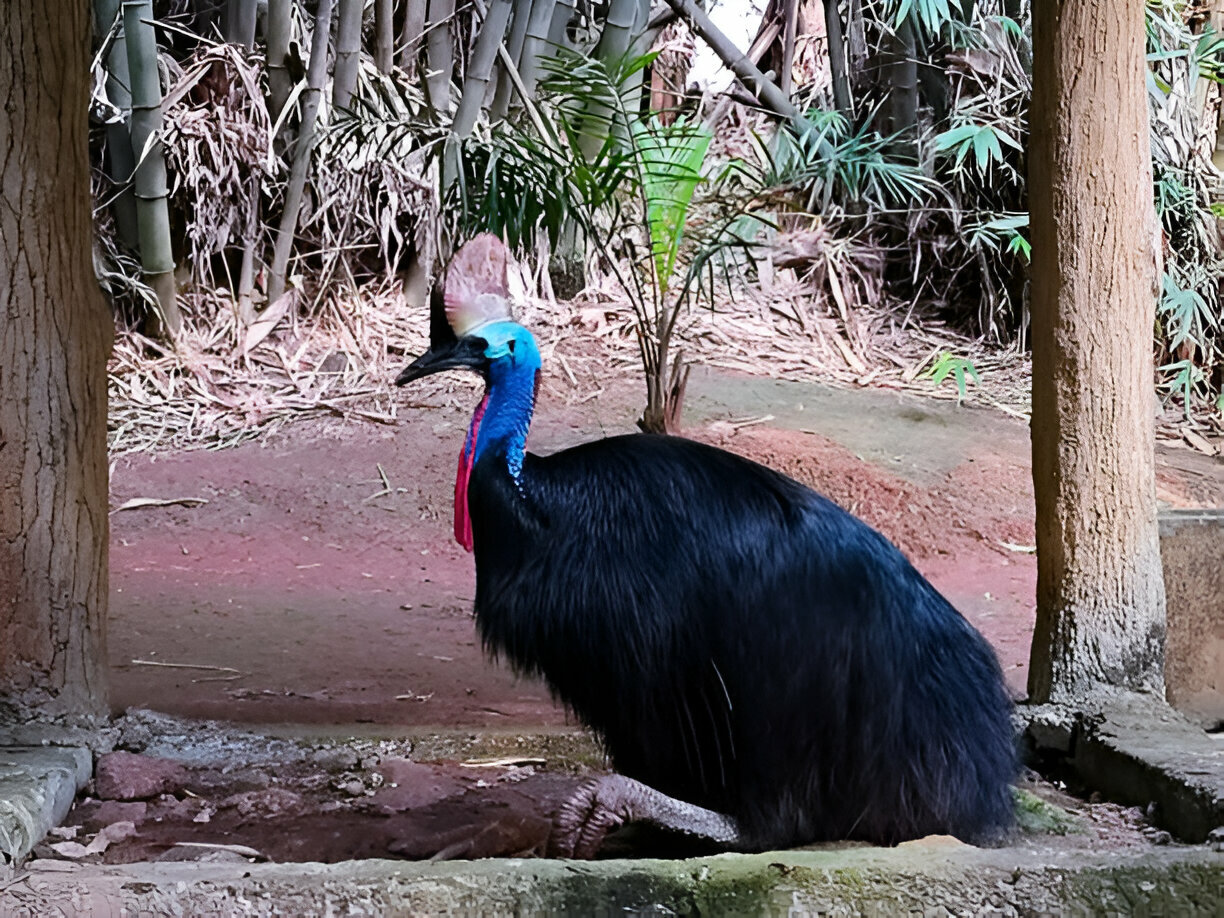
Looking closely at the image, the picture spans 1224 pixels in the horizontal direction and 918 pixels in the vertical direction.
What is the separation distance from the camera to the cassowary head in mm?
2854

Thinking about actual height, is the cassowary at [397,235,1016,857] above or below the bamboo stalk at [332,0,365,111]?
below

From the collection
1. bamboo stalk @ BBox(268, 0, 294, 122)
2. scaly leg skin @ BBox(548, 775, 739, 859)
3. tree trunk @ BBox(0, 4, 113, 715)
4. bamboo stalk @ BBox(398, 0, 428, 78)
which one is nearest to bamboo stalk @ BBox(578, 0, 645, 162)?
bamboo stalk @ BBox(398, 0, 428, 78)

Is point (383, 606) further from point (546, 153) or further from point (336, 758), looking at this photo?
point (546, 153)

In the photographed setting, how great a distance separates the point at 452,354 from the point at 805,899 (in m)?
1.32

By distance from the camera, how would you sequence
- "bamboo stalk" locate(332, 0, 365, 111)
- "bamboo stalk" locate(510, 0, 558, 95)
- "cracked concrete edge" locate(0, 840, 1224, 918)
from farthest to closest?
1. "bamboo stalk" locate(510, 0, 558, 95)
2. "bamboo stalk" locate(332, 0, 365, 111)
3. "cracked concrete edge" locate(0, 840, 1224, 918)

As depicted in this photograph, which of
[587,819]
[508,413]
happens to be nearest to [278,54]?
[508,413]

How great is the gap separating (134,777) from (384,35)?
608cm

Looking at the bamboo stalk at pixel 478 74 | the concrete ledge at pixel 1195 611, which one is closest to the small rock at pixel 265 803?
the concrete ledge at pixel 1195 611

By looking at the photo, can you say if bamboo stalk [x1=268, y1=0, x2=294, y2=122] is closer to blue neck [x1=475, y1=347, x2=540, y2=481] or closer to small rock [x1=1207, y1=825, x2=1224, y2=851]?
blue neck [x1=475, y1=347, x2=540, y2=481]

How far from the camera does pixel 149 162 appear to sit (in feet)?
24.4

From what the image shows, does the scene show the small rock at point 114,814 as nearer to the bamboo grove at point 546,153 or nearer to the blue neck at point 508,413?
the blue neck at point 508,413

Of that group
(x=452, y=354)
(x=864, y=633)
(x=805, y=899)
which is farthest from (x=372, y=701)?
(x=805, y=899)

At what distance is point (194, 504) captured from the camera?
20.3 ft

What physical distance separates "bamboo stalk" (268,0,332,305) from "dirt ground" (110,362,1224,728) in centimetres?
149
